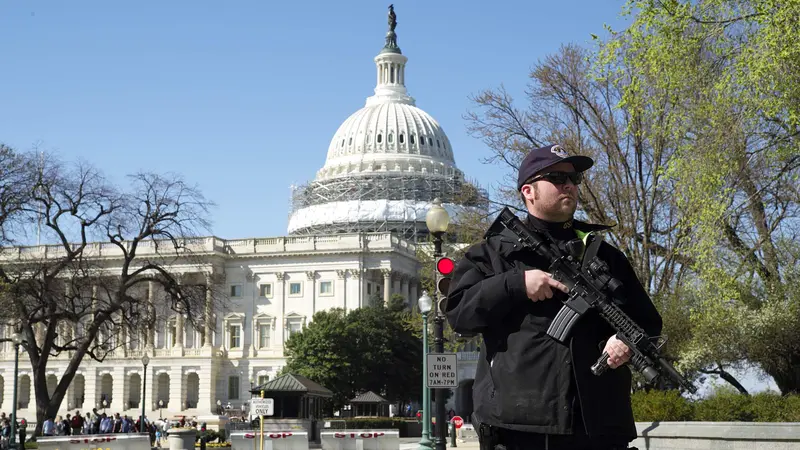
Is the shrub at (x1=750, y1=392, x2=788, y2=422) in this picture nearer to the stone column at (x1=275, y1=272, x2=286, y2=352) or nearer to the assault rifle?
the assault rifle

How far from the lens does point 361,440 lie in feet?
151

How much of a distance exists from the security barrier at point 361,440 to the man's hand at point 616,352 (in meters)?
39.7

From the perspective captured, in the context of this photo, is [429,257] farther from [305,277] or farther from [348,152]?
[348,152]

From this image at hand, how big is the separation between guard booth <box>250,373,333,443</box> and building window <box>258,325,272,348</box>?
72005 millimetres

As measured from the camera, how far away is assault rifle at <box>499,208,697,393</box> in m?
6.11

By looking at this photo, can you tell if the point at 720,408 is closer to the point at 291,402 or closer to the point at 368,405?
the point at 291,402

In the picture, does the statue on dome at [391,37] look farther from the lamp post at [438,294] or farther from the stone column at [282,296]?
the lamp post at [438,294]

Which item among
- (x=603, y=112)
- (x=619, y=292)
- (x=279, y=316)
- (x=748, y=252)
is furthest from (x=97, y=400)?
(x=619, y=292)

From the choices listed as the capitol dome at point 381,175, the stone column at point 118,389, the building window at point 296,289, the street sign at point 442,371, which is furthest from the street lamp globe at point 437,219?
the capitol dome at point 381,175

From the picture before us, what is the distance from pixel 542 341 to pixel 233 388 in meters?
124

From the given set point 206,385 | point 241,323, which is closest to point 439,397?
point 206,385

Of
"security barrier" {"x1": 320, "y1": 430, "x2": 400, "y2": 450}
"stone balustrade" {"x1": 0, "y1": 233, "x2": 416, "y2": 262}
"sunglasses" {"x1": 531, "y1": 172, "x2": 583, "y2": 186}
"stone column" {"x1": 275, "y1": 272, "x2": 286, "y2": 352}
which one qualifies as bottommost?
"security barrier" {"x1": 320, "y1": 430, "x2": 400, "y2": 450}

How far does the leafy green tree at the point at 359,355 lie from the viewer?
93.1 meters

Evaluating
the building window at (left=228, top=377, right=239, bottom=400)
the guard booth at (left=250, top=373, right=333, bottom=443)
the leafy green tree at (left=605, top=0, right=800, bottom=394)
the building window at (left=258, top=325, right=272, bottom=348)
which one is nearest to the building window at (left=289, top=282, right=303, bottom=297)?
the building window at (left=258, top=325, right=272, bottom=348)
